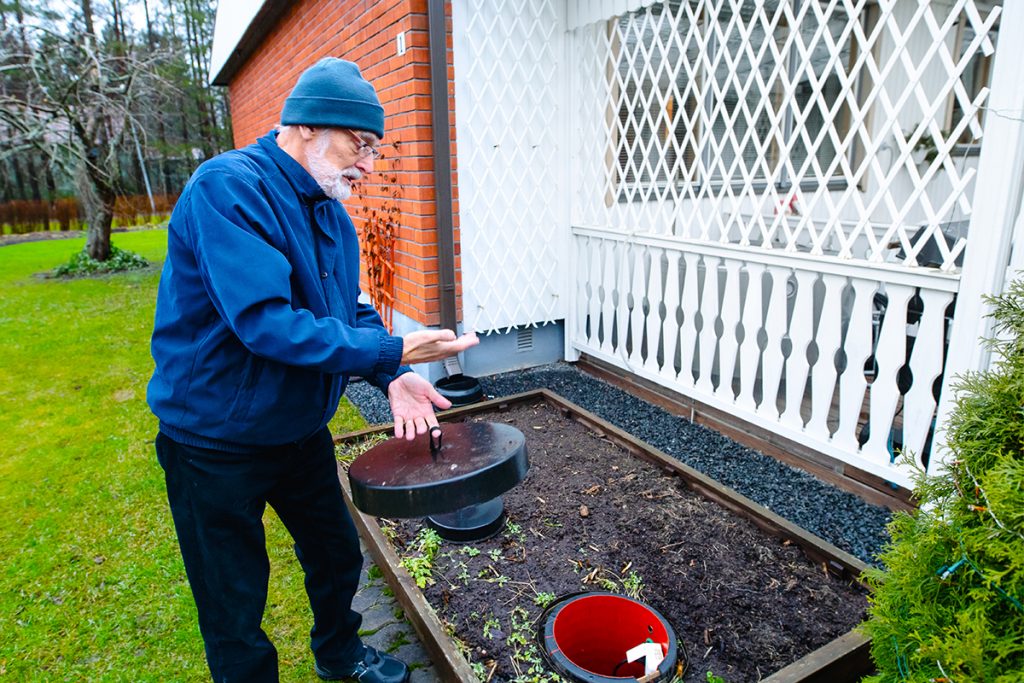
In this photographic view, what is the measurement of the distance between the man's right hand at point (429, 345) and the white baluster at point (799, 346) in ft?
7.65

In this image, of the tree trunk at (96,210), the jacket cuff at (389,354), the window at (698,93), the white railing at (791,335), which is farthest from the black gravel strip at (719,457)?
the tree trunk at (96,210)

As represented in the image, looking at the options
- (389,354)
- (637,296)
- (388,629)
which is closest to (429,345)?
(389,354)

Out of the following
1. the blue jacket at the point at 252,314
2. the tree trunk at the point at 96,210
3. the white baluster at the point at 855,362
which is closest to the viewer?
the blue jacket at the point at 252,314

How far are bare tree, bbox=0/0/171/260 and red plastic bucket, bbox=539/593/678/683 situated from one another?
11.1 meters

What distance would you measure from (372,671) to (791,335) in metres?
2.62

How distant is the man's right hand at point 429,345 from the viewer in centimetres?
158

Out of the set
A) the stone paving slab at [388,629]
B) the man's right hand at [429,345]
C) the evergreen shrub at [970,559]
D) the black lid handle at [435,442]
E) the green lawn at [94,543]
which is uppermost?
the man's right hand at [429,345]

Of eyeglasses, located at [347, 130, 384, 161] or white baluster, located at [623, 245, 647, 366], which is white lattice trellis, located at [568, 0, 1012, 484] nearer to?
white baluster, located at [623, 245, 647, 366]

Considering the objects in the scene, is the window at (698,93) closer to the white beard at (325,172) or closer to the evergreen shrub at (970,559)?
the evergreen shrub at (970,559)

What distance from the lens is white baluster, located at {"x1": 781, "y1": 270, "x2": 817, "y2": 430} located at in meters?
3.28

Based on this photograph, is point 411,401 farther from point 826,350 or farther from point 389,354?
point 826,350

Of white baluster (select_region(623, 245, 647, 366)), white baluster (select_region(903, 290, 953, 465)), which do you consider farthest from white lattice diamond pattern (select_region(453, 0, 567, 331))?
white baluster (select_region(903, 290, 953, 465))

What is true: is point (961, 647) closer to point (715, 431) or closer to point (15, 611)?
point (715, 431)

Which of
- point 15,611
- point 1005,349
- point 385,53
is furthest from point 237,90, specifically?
point 1005,349
